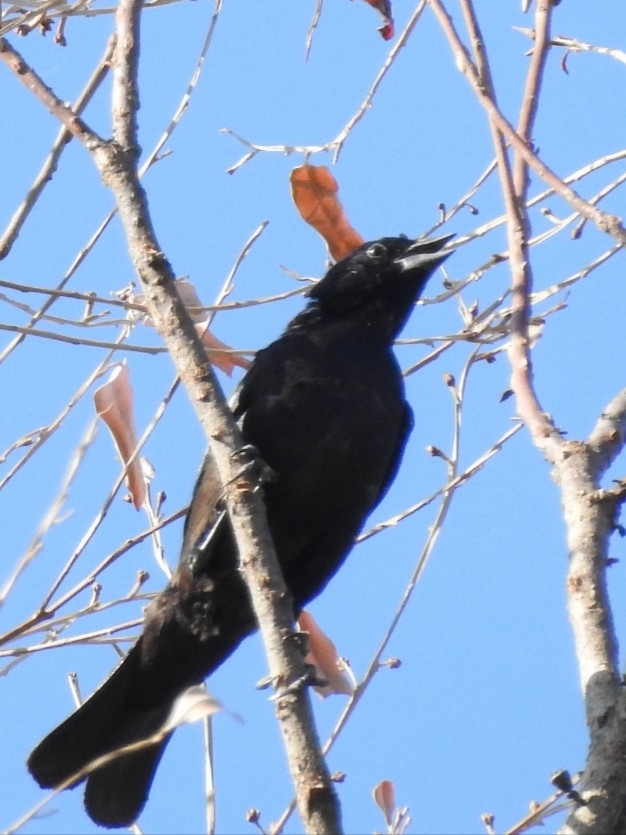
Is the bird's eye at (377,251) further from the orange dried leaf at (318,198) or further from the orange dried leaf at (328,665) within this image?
the orange dried leaf at (328,665)

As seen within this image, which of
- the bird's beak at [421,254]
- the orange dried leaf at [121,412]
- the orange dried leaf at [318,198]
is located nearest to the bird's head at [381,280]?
the bird's beak at [421,254]

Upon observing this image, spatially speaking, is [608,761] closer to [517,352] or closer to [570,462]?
[570,462]

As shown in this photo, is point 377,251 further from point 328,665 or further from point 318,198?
point 328,665

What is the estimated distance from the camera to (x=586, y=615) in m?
2.31

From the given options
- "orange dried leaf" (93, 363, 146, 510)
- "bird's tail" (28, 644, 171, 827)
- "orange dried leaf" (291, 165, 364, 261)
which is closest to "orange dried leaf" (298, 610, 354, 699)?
"bird's tail" (28, 644, 171, 827)

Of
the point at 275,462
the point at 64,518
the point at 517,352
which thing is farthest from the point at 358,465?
the point at 517,352

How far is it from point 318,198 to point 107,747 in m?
1.96

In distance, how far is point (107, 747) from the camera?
4039mm

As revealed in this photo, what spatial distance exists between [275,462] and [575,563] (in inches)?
60.1

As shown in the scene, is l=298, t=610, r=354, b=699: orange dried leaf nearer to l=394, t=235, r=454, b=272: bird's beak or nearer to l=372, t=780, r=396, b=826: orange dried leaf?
l=372, t=780, r=396, b=826: orange dried leaf

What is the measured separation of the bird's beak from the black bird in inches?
2.6

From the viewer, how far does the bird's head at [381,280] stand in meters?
4.36

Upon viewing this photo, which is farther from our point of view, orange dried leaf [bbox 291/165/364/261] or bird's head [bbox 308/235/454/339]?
bird's head [bbox 308/235/454/339]

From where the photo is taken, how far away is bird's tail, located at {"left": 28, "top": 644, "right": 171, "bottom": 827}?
13.1 feet
